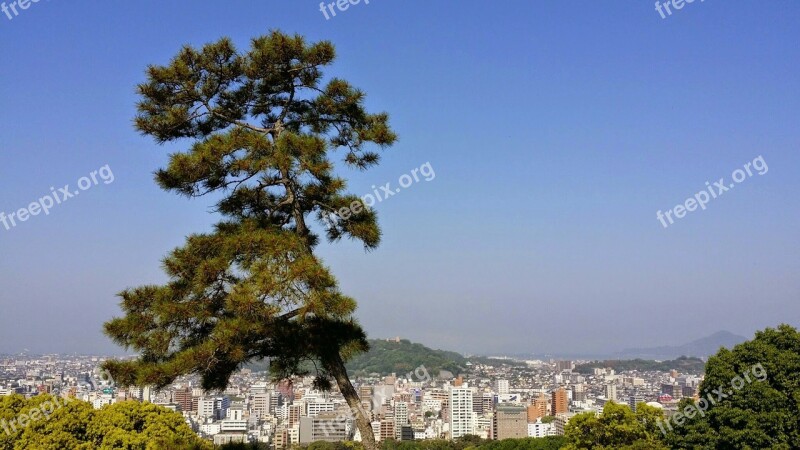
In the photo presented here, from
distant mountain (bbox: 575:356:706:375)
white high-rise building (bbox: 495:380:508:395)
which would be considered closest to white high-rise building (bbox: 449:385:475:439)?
white high-rise building (bbox: 495:380:508:395)

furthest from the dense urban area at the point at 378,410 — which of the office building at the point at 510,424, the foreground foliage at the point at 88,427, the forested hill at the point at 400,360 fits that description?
the foreground foliage at the point at 88,427

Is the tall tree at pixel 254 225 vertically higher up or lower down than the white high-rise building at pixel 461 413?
higher up

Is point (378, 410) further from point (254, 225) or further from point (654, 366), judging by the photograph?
point (654, 366)

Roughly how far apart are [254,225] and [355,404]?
1575 millimetres

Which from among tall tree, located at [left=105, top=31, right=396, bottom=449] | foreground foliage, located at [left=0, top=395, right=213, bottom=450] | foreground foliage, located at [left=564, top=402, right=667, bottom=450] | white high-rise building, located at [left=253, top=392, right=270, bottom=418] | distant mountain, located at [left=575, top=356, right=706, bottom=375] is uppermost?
tall tree, located at [left=105, top=31, right=396, bottom=449]

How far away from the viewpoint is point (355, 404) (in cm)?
575

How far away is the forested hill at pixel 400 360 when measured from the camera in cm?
7394

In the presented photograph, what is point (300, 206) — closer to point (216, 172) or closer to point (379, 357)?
point (216, 172)

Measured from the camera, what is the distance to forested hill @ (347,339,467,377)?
73938mm

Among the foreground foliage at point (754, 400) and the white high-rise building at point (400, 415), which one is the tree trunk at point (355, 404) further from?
the white high-rise building at point (400, 415)

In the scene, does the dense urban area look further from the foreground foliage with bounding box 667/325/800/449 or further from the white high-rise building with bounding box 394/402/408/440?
the foreground foliage with bounding box 667/325/800/449

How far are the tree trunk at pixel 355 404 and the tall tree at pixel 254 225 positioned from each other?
11 mm

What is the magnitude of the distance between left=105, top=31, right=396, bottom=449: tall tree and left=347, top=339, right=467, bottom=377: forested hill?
6109 centimetres

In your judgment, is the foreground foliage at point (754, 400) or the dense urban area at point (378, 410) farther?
the dense urban area at point (378, 410)
